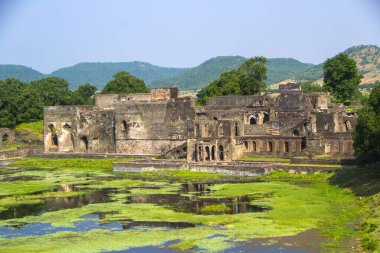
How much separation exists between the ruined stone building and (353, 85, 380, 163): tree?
7048 millimetres

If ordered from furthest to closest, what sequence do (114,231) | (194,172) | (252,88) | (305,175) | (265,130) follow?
1. (252,88)
2. (265,130)
3. (194,172)
4. (305,175)
5. (114,231)

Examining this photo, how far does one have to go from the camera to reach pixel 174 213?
31.3m

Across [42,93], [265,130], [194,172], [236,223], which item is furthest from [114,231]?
[42,93]

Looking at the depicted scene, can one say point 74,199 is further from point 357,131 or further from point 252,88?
point 252,88

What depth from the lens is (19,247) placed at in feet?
82.2

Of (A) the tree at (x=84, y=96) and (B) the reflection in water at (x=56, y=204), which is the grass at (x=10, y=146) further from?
(B) the reflection in water at (x=56, y=204)

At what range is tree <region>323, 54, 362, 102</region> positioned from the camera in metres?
70.8

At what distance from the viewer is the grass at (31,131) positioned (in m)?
68.6

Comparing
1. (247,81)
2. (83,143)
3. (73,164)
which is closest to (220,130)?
(73,164)

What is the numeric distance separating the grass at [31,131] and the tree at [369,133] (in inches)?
1550

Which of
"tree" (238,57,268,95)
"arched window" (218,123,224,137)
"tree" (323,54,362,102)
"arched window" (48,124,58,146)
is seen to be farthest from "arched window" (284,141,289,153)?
"arched window" (48,124,58,146)

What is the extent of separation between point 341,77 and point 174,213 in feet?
145

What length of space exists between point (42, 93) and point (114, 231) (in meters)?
57.1

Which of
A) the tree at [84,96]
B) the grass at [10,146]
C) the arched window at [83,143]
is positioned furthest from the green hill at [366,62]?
the grass at [10,146]
